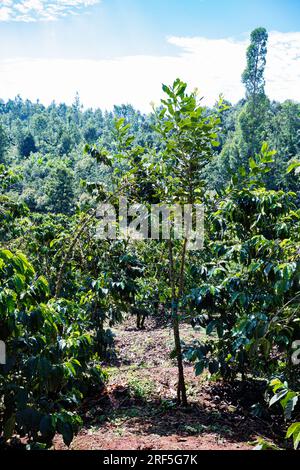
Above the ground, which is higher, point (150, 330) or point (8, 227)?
point (8, 227)

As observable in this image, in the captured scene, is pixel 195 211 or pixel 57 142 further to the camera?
pixel 57 142

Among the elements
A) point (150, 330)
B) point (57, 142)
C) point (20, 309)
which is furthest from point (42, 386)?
point (57, 142)

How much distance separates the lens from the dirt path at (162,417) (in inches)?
153

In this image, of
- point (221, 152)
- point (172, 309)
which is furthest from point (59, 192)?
point (172, 309)

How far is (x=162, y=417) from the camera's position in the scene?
4.65 metres

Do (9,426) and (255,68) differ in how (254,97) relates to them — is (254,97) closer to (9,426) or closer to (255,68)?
(255,68)

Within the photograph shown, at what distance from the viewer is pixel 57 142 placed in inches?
2574

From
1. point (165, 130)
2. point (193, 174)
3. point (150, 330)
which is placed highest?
point (165, 130)

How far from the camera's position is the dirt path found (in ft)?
12.8

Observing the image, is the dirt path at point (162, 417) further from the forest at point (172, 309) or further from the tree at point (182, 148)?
the tree at point (182, 148)

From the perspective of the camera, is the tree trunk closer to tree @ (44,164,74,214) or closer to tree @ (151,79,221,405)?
tree @ (151,79,221,405)

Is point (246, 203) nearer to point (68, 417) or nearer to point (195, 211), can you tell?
point (195, 211)

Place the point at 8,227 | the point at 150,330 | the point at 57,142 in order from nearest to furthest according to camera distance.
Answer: the point at 8,227 → the point at 150,330 → the point at 57,142
